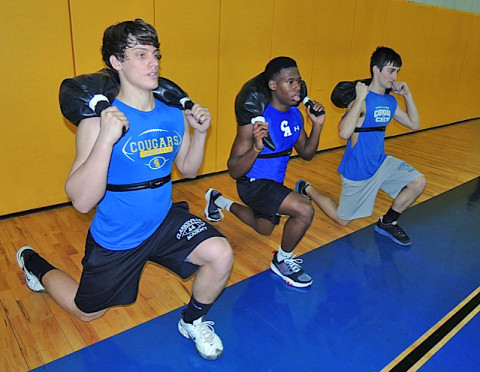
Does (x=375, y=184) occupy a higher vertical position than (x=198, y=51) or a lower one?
lower

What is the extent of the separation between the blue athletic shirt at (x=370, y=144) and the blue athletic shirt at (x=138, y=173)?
72.6 inches

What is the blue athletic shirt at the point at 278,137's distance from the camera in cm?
279

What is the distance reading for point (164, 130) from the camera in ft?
6.21

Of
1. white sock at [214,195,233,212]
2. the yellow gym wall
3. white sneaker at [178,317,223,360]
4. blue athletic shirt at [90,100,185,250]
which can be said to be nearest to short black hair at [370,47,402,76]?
white sock at [214,195,233,212]

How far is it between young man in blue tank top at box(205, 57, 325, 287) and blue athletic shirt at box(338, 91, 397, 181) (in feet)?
1.95

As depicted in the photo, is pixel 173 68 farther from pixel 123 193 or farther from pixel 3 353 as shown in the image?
pixel 3 353

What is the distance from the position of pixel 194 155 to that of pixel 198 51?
245 centimetres

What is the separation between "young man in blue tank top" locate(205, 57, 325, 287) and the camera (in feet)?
8.78

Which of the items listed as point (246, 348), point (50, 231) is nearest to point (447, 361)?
point (246, 348)

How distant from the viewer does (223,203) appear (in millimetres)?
3512

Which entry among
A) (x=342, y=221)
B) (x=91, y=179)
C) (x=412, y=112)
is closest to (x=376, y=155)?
(x=412, y=112)

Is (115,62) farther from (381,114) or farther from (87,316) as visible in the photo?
(381,114)

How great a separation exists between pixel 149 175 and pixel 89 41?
7.31 ft

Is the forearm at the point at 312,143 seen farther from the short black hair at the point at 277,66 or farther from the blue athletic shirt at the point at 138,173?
the blue athletic shirt at the point at 138,173
